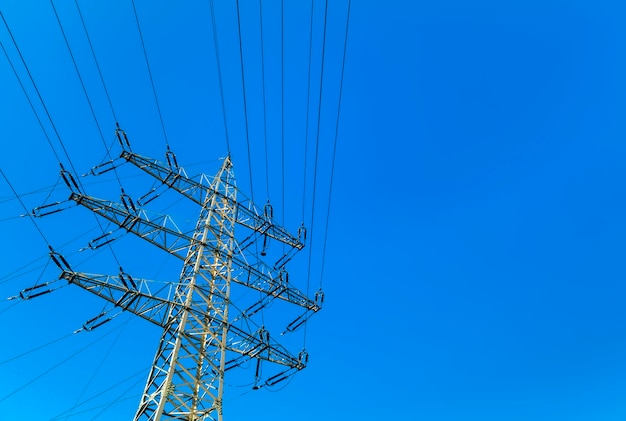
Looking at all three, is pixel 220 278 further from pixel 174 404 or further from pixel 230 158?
pixel 230 158

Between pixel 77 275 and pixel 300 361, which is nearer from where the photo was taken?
pixel 77 275

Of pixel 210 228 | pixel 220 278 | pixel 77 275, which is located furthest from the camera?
pixel 210 228

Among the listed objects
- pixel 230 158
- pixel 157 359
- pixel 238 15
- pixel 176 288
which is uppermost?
pixel 230 158

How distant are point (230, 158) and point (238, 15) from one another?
11.2 metres

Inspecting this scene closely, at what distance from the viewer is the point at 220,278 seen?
13461mm

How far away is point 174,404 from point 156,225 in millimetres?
5549

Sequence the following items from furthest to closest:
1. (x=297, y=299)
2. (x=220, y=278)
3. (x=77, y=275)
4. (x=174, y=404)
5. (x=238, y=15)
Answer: (x=297, y=299)
(x=220, y=278)
(x=77, y=275)
(x=174, y=404)
(x=238, y=15)

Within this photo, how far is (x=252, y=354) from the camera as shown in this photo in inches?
532

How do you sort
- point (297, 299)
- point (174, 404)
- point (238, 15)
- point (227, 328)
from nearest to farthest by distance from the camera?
point (238, 15) → point (174, 404) → point (227, 328) → point (297, 299)

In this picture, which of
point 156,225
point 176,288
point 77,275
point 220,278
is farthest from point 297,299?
point 77,275

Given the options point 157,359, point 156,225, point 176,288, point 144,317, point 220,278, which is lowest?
point 157,359

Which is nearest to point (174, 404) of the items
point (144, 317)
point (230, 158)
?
point (144, 317)

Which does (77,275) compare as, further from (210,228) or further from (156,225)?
(210,228)

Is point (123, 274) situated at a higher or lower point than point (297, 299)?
lower
